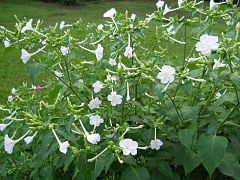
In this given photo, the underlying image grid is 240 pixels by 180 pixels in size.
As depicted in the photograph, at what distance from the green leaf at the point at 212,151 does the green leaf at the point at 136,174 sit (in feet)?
0.91

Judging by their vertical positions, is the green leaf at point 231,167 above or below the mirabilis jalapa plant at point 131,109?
below

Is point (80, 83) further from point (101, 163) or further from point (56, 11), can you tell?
point (56, 11)

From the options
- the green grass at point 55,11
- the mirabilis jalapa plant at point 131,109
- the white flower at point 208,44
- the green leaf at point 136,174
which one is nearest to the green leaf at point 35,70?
the mirabilis jalapa plant at point 131,109

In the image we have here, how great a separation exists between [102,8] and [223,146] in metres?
14.9

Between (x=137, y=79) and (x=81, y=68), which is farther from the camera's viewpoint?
(x=81, y=68)

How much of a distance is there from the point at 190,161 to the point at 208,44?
54 cm

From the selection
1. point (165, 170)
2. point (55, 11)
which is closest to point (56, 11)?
point (55, 11)

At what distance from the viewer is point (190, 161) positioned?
2018 mm

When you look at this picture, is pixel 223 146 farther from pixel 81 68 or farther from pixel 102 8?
pixel 102 8

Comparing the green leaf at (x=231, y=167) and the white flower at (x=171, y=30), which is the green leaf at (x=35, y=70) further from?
the green leaf at (x=231, y=167)

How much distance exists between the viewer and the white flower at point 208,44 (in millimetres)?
1801

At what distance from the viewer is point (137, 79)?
78.5 inches

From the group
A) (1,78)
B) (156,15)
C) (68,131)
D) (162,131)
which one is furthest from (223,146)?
(1,78)

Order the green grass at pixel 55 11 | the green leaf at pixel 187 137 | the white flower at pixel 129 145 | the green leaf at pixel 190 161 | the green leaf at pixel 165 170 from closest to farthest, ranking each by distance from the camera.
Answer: the white flower at pixel 129 145 → the green leaf at pixel 187 137 → the green leaf at pixel 190 161 → the green leaf at pixel 165 170 → the green grass at pixel 55 11
